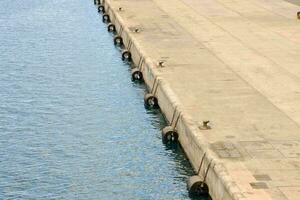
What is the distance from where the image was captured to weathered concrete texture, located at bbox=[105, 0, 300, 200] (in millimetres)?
21984

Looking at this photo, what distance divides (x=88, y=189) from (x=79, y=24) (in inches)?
1439

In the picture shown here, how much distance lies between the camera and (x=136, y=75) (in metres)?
39.8

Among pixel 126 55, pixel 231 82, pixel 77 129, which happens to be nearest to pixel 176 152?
pixel 77 129

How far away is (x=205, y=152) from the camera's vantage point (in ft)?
76.9

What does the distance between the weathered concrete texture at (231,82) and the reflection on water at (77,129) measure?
4.81 feet

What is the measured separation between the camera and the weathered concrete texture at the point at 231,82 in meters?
22.0

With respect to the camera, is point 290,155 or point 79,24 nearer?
point 290,155

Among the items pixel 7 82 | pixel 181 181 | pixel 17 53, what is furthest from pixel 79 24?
pixel 181 181

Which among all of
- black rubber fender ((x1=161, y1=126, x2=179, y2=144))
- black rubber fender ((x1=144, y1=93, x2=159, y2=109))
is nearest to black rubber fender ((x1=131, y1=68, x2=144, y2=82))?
black rubber fender ((x1=144, y1=93, x2=159, y2=109))

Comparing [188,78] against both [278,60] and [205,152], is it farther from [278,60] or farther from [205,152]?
[205,152]

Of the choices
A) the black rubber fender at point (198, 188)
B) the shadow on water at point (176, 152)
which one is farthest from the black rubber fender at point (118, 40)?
the black rubber fender at point (198, 188)

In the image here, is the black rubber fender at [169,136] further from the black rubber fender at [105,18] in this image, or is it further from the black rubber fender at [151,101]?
the black rubber fender at [105,18]

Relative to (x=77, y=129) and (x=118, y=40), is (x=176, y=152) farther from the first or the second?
(x=118, y=40)

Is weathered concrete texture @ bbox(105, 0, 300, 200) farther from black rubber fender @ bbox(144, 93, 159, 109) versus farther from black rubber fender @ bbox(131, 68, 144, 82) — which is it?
black rubber fender @ bbox(131, 68, 144, 82)
